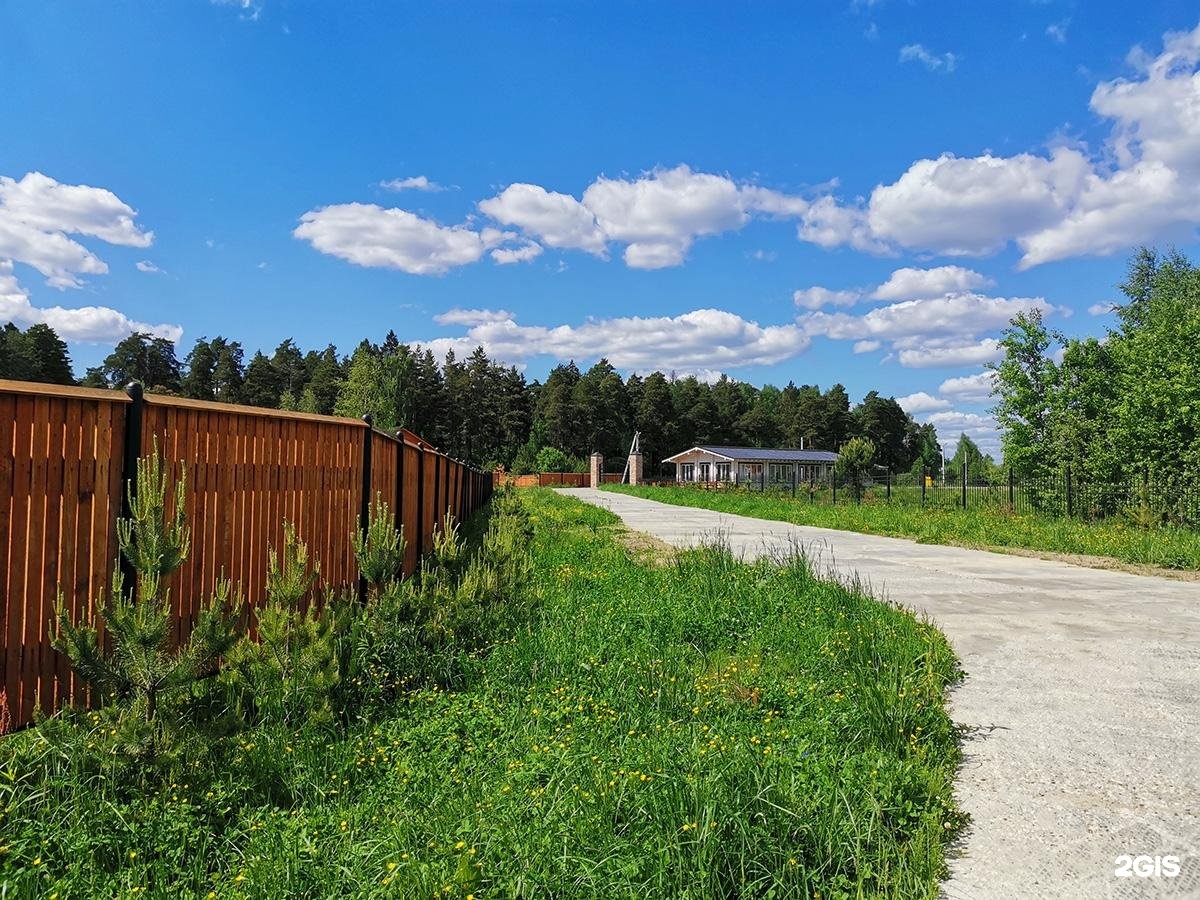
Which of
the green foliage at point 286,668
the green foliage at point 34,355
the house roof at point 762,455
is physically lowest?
the green foliage at point 286,668

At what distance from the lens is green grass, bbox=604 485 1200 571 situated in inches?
462

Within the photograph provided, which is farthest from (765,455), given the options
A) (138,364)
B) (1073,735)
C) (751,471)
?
(138,364)

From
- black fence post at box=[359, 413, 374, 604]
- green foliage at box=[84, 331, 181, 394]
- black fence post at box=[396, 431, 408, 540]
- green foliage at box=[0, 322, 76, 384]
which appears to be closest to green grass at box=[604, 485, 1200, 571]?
black fence post at box=[396, 431, 408, 540]

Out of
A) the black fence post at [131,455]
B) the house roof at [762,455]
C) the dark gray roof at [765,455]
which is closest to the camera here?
the black fence post at [131,455]

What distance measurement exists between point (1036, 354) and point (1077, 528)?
50.4 feet

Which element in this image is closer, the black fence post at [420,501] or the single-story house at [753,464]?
the black fence post at [420,501]

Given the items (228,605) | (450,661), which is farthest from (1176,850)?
(228,605)

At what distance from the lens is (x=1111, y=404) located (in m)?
23.8

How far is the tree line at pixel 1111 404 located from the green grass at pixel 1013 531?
10.2ft

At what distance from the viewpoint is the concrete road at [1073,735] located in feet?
9.27

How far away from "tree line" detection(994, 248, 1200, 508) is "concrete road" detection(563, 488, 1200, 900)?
11.8m

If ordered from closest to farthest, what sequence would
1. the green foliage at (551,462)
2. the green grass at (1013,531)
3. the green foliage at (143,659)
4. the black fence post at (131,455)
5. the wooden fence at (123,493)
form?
1. the green foliage at (143,659)
2. the wooden fence at (123,493)
3. the black fence post at (131,455)
4. the green grass at (1013,531)
5. the green foliage at (551,462)
